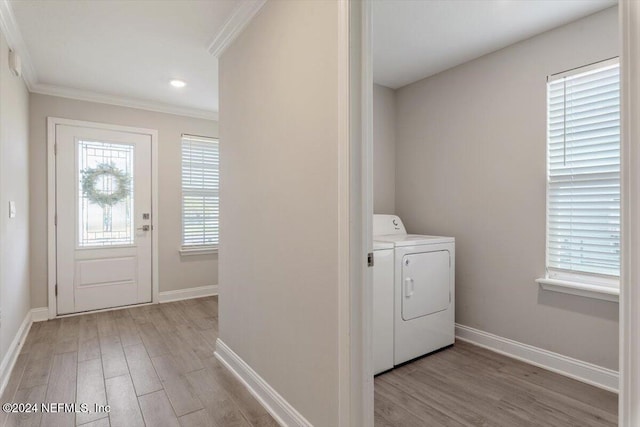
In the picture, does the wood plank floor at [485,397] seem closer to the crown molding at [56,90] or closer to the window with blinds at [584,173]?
the window with blinds at [584,173]

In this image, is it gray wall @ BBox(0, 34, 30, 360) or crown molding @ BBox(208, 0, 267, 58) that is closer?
crown molding @ BBox(208, 0, 267, 58)

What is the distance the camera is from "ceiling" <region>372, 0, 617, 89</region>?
2150 millimetres

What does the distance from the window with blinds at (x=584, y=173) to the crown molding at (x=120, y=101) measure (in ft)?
12.6

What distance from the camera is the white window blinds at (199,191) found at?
4.36 m

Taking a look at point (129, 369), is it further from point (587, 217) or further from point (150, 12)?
point (587, 217)

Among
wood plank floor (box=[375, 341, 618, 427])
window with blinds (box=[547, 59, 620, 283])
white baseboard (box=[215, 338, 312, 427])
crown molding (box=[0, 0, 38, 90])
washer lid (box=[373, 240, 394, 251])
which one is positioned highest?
crown molding (box=[0, 0, 38, 90])

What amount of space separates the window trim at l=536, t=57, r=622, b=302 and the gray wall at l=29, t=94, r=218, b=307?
3.77 m

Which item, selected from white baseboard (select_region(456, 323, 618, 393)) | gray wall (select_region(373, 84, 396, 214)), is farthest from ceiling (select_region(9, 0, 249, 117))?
white baseboard (select_region(456, 323, 618, 393))

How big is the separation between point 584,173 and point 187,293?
14.1 feet

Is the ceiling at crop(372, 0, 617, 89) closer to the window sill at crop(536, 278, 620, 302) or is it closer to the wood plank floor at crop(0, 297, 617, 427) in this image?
the window sill at crop(536, 278, 620, 302)

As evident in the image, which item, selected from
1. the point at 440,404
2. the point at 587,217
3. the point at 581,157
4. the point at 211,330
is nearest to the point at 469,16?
the point at 581,157

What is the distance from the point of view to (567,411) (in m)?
1.92

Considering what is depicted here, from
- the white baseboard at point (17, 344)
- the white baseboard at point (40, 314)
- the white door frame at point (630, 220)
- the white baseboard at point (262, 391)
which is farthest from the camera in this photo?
the white baseboard at point (40, 314)

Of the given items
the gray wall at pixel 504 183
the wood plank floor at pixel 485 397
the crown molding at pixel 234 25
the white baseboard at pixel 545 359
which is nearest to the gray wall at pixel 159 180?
the crown molding at pixel 234 25
